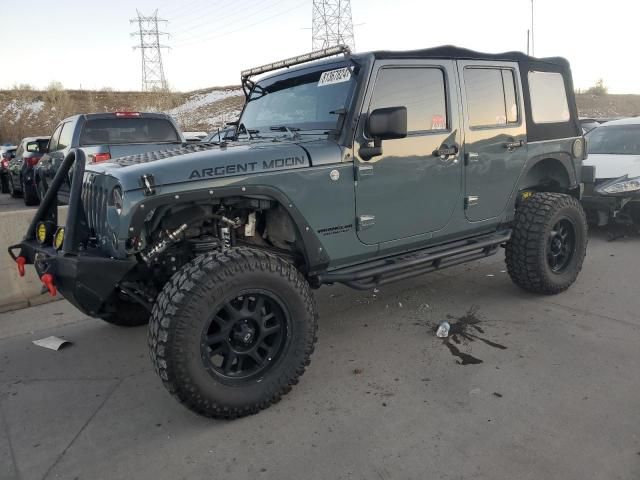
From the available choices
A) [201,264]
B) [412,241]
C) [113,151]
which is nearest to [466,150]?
[412,241]

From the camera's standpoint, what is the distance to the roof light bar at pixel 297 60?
359cm

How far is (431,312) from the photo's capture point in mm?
4488

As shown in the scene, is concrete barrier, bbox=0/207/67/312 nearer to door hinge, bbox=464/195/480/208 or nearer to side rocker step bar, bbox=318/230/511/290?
side rocker step bar, bbox=318/230/511/290

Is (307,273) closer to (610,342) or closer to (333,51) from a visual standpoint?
(333,51)

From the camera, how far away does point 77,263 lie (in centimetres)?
276

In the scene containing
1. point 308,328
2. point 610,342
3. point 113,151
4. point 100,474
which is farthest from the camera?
point 113,151

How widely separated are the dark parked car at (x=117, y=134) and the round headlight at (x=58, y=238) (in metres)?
4.11

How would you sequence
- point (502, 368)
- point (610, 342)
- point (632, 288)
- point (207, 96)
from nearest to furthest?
point (502, 368), point (610, 342), point (632, 288), point (207, 96)

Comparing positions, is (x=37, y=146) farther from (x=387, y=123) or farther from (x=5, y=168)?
(x=387, y=123)

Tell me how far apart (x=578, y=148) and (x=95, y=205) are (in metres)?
4.32

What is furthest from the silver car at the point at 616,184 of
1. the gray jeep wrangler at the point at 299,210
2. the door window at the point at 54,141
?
the door window at the point at 54,141

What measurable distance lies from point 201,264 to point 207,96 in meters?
51.1

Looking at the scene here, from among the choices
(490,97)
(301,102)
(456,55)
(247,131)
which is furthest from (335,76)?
(490,97)

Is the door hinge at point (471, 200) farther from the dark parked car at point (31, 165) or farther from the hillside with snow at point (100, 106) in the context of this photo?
the hillside with snow at point (100, 106)
